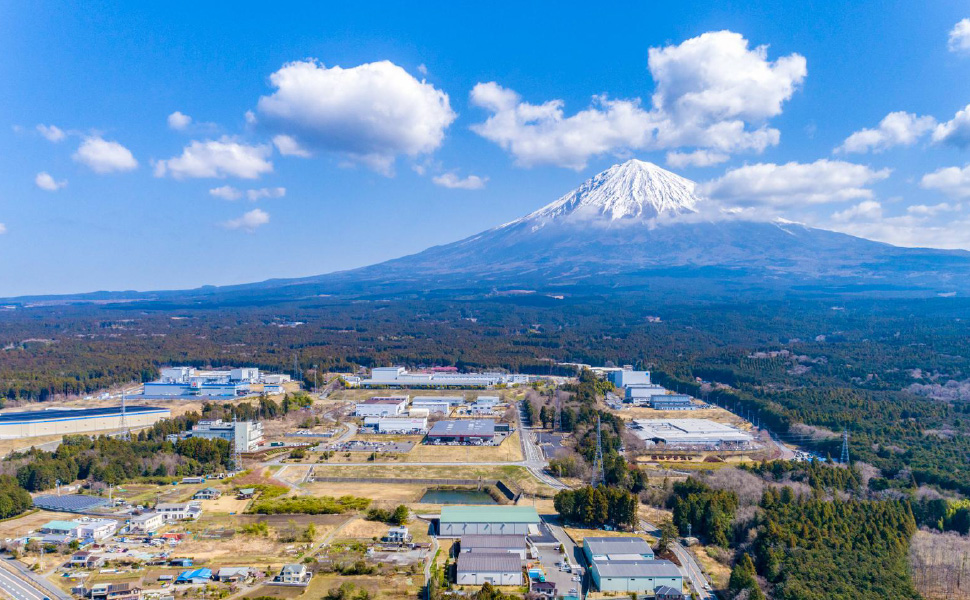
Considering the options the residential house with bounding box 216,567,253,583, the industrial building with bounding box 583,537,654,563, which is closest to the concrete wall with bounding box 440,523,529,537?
the industrial building with bounding box 583,537,654,563

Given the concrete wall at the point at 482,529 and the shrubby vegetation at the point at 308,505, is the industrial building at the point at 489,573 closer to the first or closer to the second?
the concrete wall at the point at 482,529

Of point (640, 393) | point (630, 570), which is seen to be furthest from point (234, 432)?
point (640, 393)

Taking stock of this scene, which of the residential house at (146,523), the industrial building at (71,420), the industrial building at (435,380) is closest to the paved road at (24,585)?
the residential house at (146,523)

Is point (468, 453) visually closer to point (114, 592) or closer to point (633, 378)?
point (114, 592)

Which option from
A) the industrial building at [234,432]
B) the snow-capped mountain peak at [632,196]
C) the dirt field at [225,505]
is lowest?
the dirt field at [225,505]

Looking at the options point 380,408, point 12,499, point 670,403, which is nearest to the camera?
point 12,499

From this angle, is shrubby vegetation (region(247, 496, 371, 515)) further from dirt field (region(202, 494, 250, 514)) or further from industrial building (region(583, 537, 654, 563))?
industrial building (region(583, 537, 654, 563))

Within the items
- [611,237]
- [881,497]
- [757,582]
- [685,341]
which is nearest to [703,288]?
[611,237]
